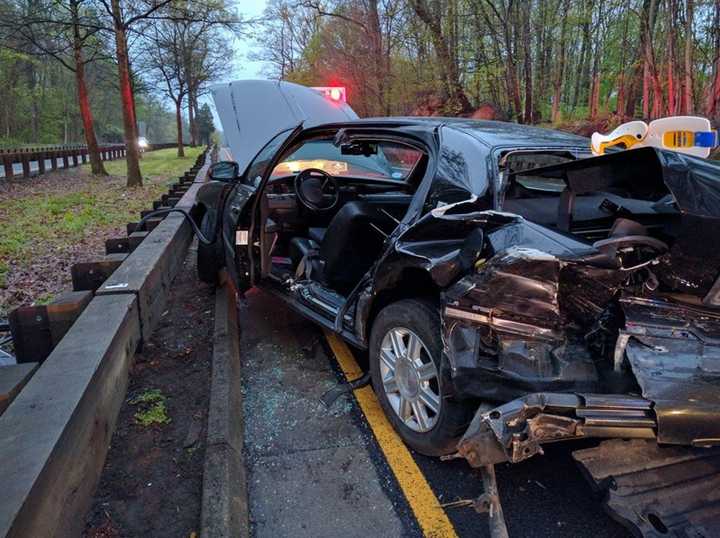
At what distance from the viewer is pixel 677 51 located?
11.3 metres

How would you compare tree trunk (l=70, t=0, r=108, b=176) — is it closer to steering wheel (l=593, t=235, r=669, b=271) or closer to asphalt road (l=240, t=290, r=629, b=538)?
asphalt road (l=240, t=290, r=629, b=538)

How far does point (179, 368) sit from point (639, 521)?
2913 mm

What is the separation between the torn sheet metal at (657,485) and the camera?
75.4 inches

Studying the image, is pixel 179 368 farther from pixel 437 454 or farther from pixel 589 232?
pixel 589 232

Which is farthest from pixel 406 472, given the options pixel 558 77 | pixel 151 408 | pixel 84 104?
pixel 84 104

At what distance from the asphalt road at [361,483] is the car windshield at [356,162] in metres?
2.55

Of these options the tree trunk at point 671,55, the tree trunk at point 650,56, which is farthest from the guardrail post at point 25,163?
the tree trunk at point 671,55

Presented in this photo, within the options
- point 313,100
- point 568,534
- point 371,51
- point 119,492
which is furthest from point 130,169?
point 568,534

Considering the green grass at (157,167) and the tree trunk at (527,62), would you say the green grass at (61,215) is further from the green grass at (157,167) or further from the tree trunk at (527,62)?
the tree trunk at (527,62)

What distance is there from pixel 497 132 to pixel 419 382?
59.2 inches

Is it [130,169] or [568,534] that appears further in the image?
[130,169]

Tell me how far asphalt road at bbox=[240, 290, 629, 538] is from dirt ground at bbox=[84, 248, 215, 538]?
306 mm

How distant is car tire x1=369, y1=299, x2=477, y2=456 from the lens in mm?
2580

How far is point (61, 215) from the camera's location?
10742 mm
